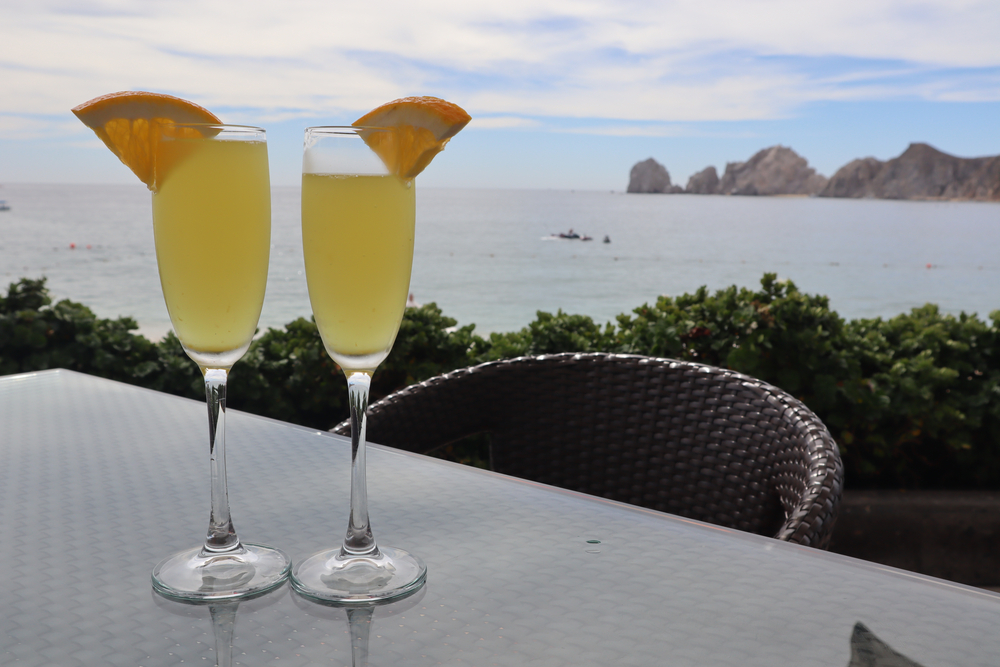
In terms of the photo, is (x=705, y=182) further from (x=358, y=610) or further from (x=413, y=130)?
(x=358, y=610)

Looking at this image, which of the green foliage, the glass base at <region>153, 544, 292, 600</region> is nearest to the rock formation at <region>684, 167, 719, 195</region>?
the green foliage

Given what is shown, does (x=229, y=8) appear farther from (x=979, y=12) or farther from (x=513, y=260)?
(x=979, y=12)

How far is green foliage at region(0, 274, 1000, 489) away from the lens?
3.36 metres

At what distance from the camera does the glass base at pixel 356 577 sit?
0.68 m

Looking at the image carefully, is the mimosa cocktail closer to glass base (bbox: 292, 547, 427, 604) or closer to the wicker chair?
glass base (bbox: 292, 547, 427, 604)

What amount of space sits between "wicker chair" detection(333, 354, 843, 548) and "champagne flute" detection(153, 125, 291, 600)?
3.16 ft

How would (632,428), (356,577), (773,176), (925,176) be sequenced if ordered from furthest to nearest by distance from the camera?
(773,176) < (925,176) < (632,428) < (356,577)

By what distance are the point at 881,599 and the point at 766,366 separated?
280 centimetres

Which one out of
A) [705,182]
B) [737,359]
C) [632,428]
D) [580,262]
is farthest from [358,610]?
[705,182]

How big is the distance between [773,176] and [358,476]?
83.5 metres

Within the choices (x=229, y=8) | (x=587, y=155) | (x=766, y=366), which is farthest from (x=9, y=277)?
(x=587, y=155)

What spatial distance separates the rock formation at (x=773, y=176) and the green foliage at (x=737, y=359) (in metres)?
77.0

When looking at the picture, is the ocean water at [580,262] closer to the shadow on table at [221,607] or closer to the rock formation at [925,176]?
the shadow on table at [221,607]

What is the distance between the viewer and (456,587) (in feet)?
2.39
